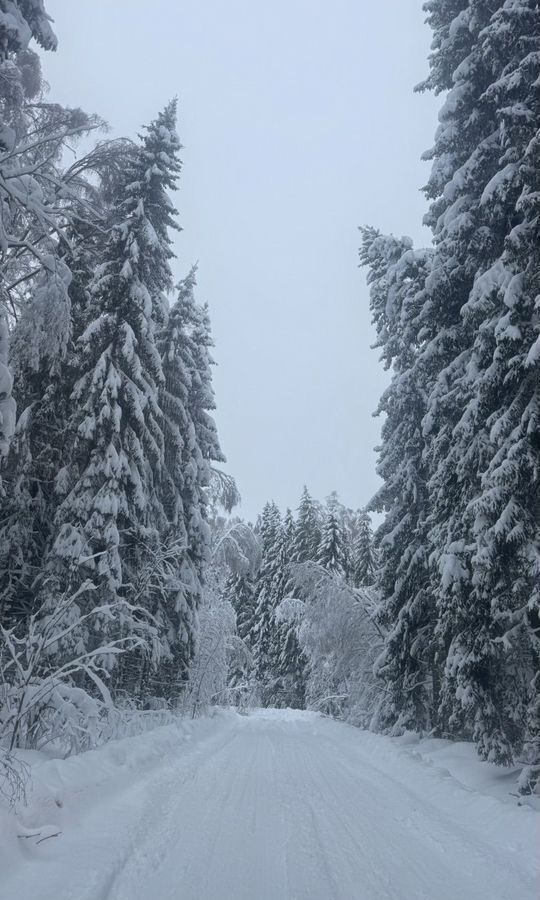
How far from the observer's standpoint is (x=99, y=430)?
1208 centimetres

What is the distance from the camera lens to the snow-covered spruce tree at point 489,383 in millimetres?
7902

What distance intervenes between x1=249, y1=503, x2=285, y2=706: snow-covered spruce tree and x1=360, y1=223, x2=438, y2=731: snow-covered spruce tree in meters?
26.0

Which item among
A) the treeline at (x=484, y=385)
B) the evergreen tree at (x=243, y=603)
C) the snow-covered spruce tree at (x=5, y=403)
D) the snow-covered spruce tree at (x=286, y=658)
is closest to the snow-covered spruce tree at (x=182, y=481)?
the treeline at (x=484, y=385)

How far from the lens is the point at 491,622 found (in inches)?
332

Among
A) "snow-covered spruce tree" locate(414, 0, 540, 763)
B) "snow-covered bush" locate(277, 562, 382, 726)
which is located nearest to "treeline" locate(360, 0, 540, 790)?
"snow-covered spruce tree" locate(414, 0, 540, 763)

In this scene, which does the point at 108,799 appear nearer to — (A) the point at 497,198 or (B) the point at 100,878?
(B) the point at 100,878

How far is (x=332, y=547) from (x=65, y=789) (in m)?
29.8

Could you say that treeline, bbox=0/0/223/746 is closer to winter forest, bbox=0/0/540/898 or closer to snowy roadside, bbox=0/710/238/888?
winter forest, bbox=0/0/540/898

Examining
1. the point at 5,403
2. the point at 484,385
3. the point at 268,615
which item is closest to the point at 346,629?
the point at 484,385

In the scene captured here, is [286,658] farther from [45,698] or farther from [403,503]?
[45,698]

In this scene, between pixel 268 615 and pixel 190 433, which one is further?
pixel 268 615

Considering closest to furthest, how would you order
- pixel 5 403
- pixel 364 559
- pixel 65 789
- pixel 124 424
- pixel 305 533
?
pixel 5 403, pixel 65 789, pixel 124 424, pixel 364 559, pixel 305 533

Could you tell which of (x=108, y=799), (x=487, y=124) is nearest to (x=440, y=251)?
(x=487, y=124)

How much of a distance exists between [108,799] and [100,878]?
2235 millimetres
